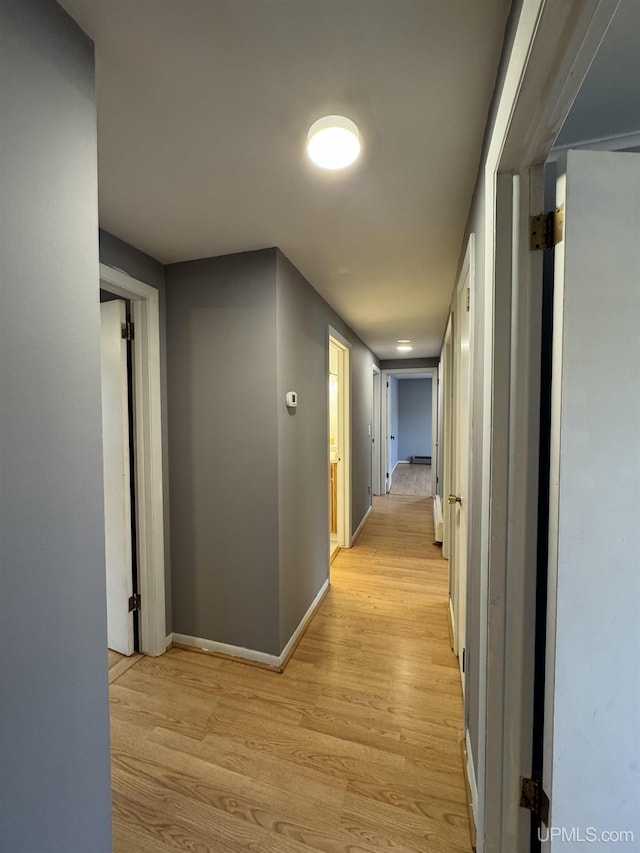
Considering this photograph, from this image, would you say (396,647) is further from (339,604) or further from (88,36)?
(88,36)

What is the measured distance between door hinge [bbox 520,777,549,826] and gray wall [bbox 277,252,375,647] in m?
1.30

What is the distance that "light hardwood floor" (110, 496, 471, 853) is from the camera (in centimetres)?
117

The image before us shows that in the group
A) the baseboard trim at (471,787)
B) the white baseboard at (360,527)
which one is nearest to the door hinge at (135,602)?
the baseboard trim at (471,787)

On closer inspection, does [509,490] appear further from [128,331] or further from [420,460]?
[420,460]

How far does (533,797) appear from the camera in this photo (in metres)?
0.89

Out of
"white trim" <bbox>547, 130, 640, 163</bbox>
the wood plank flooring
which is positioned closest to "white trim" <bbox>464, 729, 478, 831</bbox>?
"white trim" <bbox>547, 130, 640, 163</bbox>

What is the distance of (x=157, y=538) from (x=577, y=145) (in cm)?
250

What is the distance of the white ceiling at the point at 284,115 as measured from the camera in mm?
793

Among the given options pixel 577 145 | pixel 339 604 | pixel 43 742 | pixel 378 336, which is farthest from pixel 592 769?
pixel 378 336

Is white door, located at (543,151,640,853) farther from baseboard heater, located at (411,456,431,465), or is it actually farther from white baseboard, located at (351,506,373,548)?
baseboard heater, located at (411,456,431,465)

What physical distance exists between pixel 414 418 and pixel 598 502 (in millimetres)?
8884

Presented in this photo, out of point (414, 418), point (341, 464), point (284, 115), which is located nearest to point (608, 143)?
Answer: point (284, 115)

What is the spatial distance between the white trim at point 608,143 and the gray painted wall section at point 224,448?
4.26 ft

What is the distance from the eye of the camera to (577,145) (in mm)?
1033
